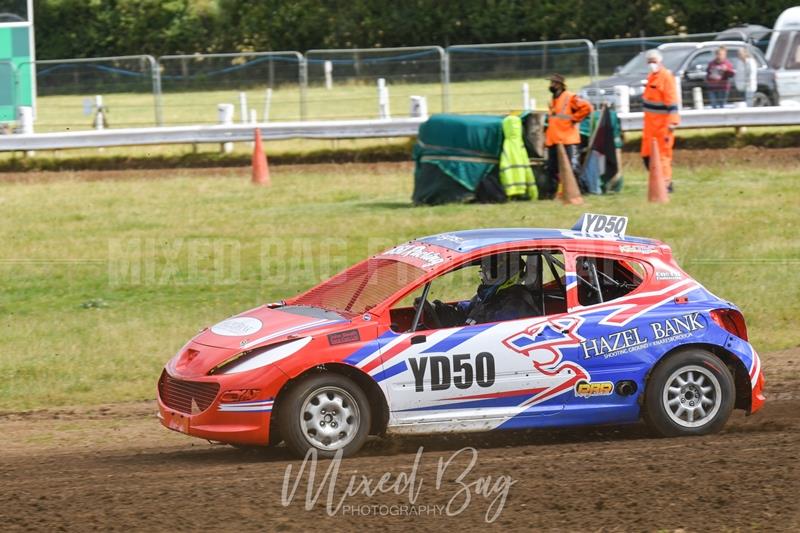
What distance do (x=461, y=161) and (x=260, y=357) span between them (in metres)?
10.8

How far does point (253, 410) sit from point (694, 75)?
1841cm

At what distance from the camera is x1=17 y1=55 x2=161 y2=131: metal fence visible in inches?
971

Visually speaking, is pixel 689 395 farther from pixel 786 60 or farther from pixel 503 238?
pixel 786 60

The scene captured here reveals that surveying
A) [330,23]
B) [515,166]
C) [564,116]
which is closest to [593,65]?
[564,116]

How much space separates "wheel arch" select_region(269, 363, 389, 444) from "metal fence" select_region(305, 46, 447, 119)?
57.0ft

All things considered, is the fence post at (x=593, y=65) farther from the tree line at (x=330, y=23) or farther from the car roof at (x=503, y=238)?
the tree line at (x=330, y=23)

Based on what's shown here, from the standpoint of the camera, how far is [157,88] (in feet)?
80.8

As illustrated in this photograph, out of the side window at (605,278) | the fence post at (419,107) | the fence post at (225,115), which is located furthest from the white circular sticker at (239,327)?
the fence post at (225,115)

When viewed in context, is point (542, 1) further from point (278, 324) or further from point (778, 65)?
point (278, 324)

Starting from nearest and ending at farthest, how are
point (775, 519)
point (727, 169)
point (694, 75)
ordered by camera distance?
point (775, 519) → point (727, 169) → point (694, 75)

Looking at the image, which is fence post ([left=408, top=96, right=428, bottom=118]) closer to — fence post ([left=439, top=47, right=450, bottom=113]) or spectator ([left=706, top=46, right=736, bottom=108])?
fence post ([left=439, top=47, right=450, bottom=113])

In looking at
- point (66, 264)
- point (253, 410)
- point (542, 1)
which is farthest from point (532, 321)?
point (542, 1)

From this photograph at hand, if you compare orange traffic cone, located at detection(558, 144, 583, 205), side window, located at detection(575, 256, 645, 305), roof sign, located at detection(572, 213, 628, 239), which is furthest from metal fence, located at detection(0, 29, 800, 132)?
side window, located at detection(575, 256, 645, 305)

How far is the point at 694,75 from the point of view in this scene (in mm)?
23953
